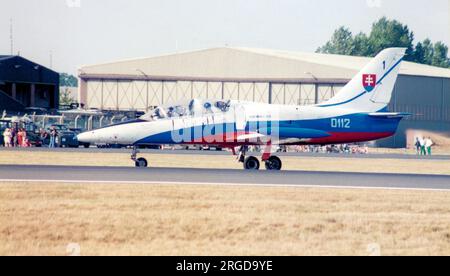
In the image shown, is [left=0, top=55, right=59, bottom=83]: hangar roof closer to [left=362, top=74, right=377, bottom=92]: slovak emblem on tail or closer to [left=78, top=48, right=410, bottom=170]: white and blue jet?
[left=78, top=48, right=410, bottom=170]: white and blue jet

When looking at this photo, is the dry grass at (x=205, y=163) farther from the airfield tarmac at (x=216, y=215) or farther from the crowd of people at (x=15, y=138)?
the crowd of people at (x=15, y=138)

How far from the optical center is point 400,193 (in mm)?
22406

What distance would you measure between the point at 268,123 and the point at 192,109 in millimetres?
3254

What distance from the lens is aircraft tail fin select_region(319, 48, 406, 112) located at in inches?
1329

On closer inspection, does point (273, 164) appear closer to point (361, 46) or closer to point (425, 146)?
point (425, 146)

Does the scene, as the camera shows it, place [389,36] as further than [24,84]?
Yes

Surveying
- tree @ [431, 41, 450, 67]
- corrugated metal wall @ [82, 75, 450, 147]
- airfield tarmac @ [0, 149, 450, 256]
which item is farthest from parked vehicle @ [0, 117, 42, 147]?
tree @ [431, 41, 450, 67]

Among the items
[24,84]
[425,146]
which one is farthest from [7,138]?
[425,146]

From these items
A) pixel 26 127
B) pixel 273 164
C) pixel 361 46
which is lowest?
pixel 273 164

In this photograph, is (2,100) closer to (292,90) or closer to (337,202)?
(292,90)

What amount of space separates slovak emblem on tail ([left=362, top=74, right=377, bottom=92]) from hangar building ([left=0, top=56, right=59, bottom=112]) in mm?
45536

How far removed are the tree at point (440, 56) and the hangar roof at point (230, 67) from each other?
2169 inches

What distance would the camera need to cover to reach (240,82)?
74.3m
